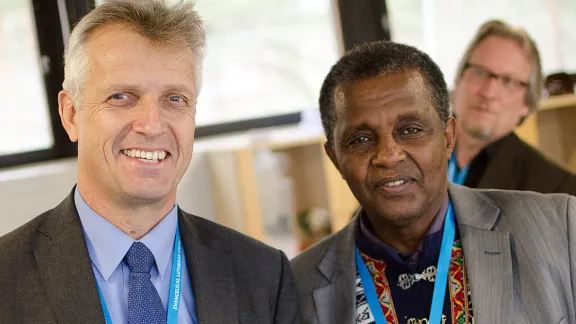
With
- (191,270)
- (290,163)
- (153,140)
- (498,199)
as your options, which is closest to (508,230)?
(498,199)

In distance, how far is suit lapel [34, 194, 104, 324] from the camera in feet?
5.91

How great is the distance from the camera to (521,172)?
317 cm

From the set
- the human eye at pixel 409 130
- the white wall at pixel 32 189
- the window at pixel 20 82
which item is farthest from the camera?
the window at pixel 20 82

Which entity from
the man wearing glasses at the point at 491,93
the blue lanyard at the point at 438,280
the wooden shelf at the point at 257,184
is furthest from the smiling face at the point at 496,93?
the wooden shelf at the point at 257,184

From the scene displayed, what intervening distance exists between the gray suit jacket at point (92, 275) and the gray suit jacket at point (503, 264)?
0.21 metres

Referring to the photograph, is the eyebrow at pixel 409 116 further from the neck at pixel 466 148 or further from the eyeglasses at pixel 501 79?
the eyeglasses at pixel 501 79

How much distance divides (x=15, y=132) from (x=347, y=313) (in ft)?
10.9

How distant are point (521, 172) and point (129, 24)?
6.18ft

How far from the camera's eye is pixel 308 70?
19.0ft

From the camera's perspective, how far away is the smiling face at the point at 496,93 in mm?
3652

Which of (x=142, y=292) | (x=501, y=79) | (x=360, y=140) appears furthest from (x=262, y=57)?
(x=142, y=292)

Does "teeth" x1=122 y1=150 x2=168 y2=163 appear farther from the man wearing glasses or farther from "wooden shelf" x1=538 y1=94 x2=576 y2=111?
"wooden shelf" x1=538 y1=94 x2=576 y2=111

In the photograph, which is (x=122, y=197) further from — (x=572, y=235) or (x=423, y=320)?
(x=572, y=235)

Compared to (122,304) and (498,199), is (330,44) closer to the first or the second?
(498,199)
